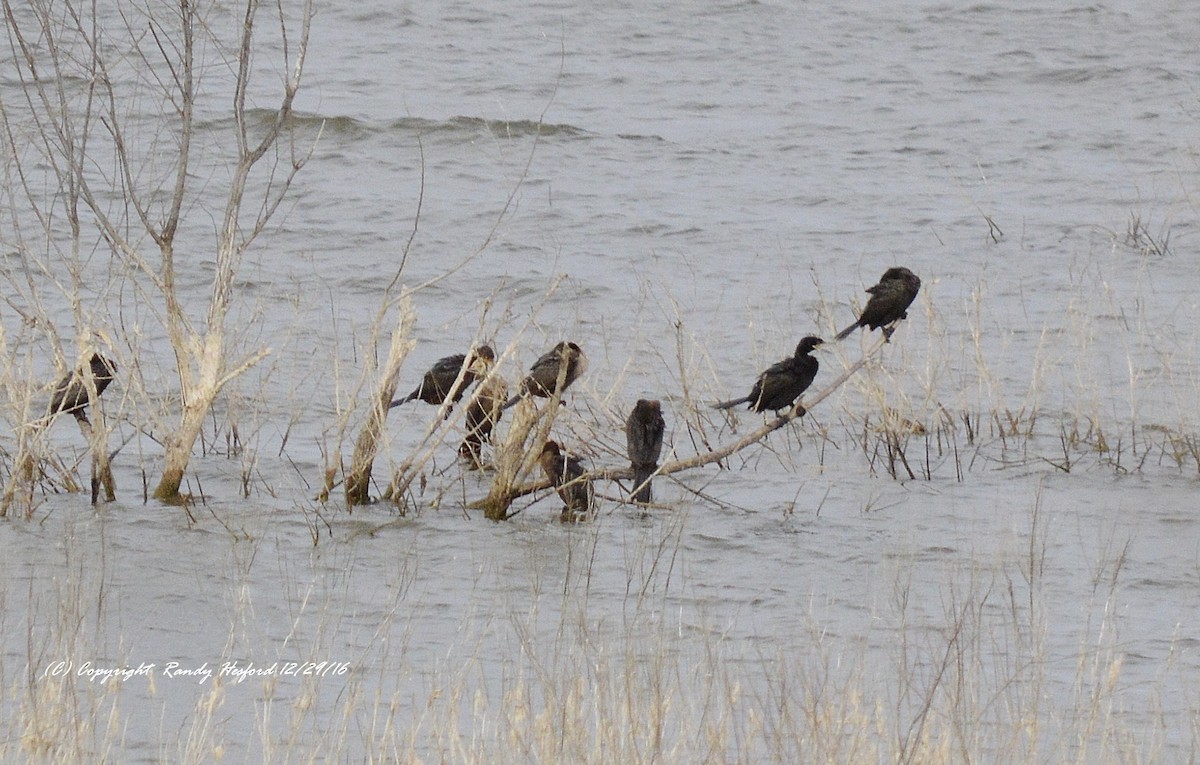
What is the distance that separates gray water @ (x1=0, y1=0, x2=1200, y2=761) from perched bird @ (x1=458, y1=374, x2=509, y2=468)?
19 centimetres

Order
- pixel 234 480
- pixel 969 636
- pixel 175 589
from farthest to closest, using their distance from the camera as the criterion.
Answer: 1. pixel 234 480
2. pixel 175 589
3. pixel 969 636

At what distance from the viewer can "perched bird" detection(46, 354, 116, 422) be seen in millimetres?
7406

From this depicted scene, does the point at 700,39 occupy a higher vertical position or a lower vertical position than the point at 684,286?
higher

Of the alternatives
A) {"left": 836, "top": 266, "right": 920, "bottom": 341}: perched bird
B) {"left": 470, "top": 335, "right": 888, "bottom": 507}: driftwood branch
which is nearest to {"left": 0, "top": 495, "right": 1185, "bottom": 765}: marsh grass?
{"left": 470, "top": 335, "right": 888, "bottom": 507}: driftwood branch

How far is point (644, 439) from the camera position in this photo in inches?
295

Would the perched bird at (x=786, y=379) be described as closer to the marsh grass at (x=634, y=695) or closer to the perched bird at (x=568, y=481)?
the perched bird at (x=568, y=481)

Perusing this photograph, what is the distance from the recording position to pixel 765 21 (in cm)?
2284

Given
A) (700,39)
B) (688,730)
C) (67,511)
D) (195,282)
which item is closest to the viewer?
(688,730)

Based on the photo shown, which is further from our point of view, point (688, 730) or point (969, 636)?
point (969, 636)

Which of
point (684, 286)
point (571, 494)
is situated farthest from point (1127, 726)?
point (684, 286)

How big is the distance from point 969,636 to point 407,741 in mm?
2095

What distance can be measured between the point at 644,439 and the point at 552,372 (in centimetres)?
61

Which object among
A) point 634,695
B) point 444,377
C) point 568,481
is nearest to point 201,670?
point 634,695

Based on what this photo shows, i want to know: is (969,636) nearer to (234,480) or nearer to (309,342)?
(234,480)
